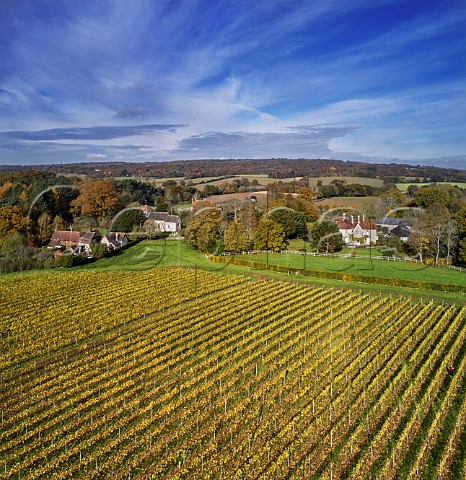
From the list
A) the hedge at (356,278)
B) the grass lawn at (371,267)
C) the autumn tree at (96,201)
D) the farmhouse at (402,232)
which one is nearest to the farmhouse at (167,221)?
the autumn tree at (96,201)

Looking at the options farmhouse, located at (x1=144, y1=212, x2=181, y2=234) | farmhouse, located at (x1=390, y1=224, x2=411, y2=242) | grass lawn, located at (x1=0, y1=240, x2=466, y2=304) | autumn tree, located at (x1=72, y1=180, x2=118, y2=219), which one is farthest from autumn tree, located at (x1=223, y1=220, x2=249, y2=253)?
autumn tree, located at (x1=72, y1=180, x2=118, y2=219)

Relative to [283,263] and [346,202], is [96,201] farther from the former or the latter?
[346,202]

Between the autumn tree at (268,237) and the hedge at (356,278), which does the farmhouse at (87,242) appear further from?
the autumn tree at (268,237)

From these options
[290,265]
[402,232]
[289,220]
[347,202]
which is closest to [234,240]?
[290,265]

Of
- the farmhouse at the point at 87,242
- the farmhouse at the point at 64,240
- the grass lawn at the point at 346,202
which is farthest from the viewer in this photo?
the grass lawn at the point at 346,202

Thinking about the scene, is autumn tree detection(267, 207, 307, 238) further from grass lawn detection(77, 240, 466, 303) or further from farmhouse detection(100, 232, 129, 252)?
farmhouse detection(100, 232, 129, 252)
